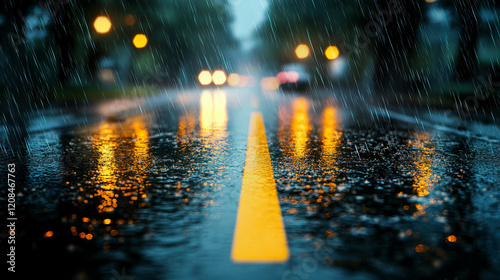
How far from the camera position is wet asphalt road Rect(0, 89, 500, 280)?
3023mm

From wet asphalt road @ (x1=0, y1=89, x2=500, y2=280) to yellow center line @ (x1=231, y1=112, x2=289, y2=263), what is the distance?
0.08 metres

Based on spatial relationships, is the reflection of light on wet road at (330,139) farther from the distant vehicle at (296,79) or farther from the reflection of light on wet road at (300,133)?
the distant vehicle at (296,79)

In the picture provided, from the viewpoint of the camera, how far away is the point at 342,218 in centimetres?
405

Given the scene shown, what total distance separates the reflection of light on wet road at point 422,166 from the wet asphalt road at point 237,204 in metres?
0.02

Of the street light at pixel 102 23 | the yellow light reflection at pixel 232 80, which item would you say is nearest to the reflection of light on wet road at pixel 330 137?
the street light at pixel 102 23

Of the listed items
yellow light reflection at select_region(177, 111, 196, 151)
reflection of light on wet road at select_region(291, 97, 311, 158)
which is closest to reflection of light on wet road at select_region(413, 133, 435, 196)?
reflection of light on wet road at select_region(291, 97, 311, 158)

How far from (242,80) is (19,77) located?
8820 cm

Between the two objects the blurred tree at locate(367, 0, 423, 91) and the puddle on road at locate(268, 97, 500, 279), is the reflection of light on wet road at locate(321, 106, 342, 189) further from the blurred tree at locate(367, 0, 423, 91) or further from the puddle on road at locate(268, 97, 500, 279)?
the blurred tree at locate(367, 0, 423, 91)

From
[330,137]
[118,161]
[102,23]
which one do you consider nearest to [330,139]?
[330,137]

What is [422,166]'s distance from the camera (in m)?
6.54

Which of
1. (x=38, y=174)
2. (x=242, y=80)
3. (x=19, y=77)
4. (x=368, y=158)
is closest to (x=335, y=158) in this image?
(x=368, y=158)

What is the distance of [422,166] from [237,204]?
9.85ft

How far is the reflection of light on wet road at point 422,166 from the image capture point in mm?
5228

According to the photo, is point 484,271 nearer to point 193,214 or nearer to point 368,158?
point 193,214
